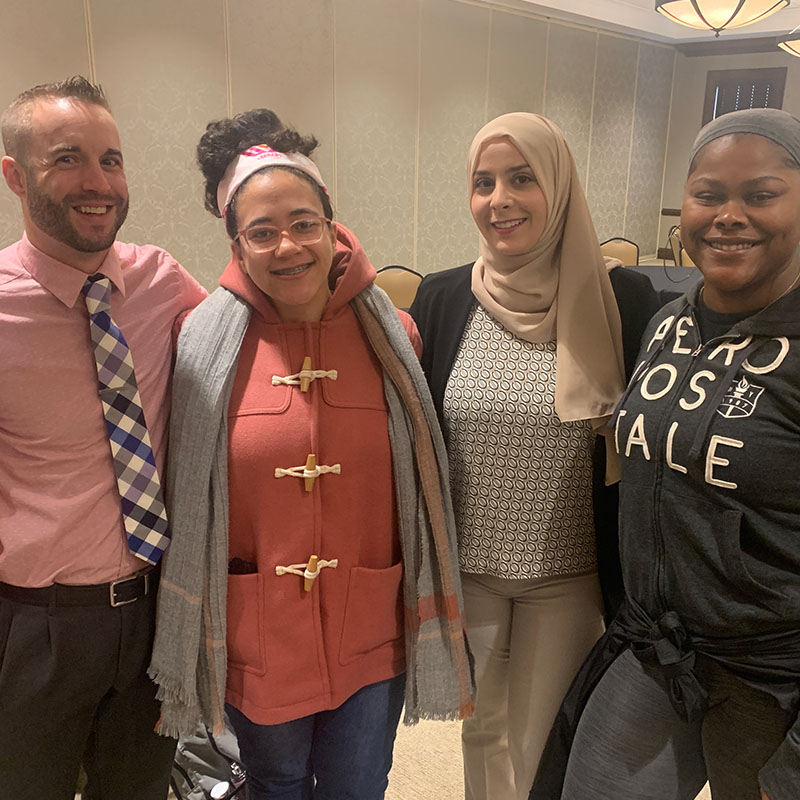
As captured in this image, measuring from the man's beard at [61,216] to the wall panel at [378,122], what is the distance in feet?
12.6

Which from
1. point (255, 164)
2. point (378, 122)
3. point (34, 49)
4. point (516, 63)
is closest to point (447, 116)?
point (378, 122)

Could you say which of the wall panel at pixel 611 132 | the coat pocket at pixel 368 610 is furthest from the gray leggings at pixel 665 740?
the wall panel at pixel 611 132

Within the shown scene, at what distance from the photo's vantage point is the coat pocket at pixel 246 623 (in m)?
1.40

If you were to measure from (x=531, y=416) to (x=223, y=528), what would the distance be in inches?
26.0

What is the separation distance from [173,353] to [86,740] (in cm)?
80

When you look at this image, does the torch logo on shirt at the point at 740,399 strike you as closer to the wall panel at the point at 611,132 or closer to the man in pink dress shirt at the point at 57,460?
the man in pink dress shirt at the point at 57,460

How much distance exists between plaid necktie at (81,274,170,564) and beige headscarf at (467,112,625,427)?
0.77 meters

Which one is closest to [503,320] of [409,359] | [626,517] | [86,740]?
[409,359]

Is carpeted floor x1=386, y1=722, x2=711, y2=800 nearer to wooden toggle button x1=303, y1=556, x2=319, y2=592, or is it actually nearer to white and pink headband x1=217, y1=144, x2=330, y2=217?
wooden toggle button x1=303, y1=556, x2=319, y2=592

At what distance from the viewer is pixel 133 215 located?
409 cm

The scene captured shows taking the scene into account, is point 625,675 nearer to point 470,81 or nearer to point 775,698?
point 775,698

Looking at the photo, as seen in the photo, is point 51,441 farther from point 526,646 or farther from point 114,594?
point 526,646

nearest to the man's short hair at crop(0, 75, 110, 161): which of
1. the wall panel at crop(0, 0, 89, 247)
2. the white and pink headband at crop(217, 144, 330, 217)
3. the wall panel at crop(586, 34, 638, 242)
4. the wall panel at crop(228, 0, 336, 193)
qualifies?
the white and pink headband at crop(217, 144, 330, 217)

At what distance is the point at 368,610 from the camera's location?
4.81 feet
